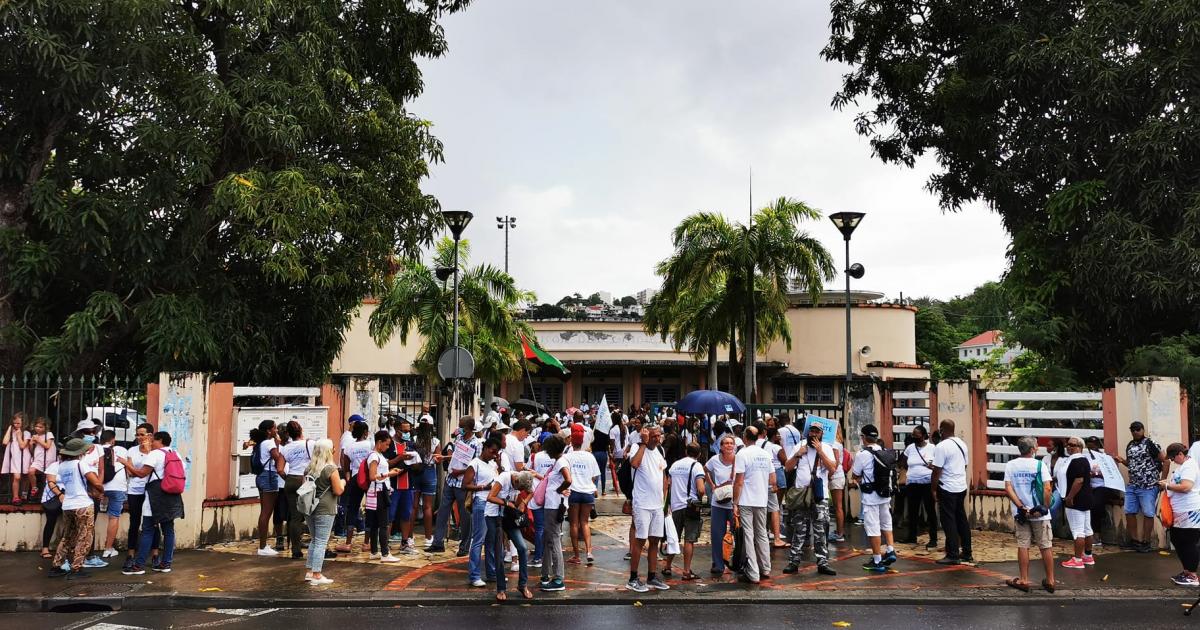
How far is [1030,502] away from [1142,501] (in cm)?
386

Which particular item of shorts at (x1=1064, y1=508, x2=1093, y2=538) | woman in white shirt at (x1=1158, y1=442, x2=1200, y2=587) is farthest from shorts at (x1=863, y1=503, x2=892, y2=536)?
woman in white shirt at (x1=1158, y1=442, x2=1200, y2=587)

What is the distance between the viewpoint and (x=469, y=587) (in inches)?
392

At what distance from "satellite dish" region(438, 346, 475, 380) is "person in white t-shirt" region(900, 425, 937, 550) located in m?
7.26

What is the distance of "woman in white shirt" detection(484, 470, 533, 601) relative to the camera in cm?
938

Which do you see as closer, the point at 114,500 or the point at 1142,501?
the point at 114,500

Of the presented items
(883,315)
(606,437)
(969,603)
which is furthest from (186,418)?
(883,315)

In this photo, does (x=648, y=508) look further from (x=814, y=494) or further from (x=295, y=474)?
(x=295, y=474)

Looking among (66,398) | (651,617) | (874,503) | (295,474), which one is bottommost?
(651,617)

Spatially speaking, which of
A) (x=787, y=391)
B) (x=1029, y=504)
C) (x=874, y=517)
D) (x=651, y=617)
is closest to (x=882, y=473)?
(x=874, y=517)

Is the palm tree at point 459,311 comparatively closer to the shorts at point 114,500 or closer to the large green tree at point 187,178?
the large green tree at point 187,178

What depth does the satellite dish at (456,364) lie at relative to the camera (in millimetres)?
15168

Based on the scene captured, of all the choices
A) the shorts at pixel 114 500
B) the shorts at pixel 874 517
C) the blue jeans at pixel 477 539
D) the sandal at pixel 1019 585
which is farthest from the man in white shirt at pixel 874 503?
the shorts at pixel 114 500

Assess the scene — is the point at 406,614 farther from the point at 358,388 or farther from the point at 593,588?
the point at 358,388

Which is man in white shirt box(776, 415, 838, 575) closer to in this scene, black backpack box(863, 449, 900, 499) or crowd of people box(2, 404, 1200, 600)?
crowd of people box(2, 404, 1200, 600)
